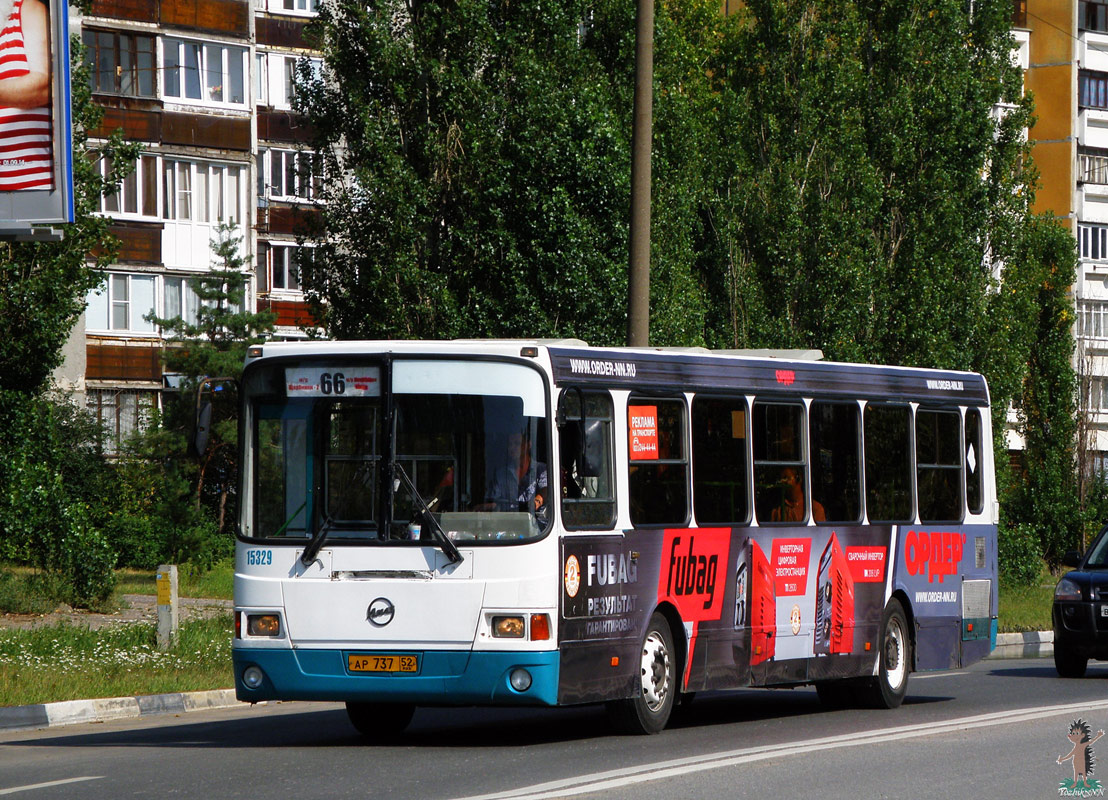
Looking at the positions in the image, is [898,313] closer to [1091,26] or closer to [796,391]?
[796,391]

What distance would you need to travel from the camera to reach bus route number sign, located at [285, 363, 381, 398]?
13523mm

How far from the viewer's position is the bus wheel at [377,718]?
14.6 m

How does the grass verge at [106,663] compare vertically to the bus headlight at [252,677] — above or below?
below

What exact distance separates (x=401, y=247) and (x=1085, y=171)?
46149 mm

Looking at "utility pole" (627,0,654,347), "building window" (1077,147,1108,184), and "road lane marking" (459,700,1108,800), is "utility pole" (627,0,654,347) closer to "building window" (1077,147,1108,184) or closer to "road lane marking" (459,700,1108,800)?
"road lane marking" (459,700,1108,800)

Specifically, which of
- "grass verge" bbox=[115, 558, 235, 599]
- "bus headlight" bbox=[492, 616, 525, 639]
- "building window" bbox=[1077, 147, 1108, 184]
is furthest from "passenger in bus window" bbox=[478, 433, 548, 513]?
"building window" bbox=[1077, 147, 1108, 184]

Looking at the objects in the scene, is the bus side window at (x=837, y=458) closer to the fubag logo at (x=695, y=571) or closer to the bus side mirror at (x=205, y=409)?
the fubag logo at (x=695, y=571)

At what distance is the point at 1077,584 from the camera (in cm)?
2245

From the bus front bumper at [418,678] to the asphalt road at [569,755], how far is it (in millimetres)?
370

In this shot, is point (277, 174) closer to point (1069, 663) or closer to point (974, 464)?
point (1069, 663)

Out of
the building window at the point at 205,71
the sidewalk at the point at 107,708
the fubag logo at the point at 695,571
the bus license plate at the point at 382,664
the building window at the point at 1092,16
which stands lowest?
the sidewalk at the point at 107,708

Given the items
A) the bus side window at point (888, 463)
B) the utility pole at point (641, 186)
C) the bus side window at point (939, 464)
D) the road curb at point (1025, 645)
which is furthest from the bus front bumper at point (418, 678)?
the road curb at point (1025, 645)

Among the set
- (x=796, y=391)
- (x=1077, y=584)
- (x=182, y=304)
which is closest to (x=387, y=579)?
(x=796, y=391)

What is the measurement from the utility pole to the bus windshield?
7008 millimetres
